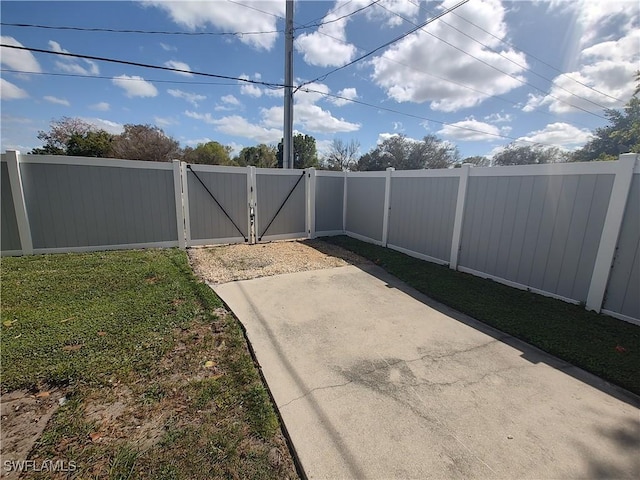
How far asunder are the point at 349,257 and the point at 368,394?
448 cm

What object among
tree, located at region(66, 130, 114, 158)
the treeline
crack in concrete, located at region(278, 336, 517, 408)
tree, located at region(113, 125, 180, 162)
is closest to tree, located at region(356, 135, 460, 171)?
the treeline

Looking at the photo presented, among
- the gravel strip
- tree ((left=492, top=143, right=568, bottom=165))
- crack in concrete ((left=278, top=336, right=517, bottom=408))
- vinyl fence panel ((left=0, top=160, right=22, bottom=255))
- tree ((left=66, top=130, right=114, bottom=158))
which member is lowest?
the gravel strip

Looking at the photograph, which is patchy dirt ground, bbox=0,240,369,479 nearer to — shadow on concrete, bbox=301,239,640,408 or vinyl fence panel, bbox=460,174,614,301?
shadow on concrete, bbox=301,239,640,408

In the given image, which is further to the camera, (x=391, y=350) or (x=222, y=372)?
(x=391, y=350)

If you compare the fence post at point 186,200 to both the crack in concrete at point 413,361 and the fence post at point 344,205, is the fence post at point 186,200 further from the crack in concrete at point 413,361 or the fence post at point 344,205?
the crack in concrete at point 413,361

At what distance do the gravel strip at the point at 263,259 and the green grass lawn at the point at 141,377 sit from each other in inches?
41.2

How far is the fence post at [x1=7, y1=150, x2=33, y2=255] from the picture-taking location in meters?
5.25

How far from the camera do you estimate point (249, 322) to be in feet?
11.1

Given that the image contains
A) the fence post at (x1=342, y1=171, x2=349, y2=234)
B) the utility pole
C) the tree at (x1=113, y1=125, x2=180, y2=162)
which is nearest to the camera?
the fence post at (x1=342, y1=171, x2=349, y2=234)

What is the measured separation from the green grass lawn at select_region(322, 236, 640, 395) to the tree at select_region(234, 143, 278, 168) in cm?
3210

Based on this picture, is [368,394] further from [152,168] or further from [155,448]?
[152,168]

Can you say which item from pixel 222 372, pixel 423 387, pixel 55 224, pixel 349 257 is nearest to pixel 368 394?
pixel 423 387

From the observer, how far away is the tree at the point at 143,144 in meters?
21.8

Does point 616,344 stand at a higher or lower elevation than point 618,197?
lower
